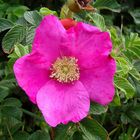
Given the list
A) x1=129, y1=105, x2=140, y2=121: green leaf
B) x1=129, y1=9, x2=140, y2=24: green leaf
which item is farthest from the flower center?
Answer: x1=129, y1=9, x2=140, y2=24: green leaf

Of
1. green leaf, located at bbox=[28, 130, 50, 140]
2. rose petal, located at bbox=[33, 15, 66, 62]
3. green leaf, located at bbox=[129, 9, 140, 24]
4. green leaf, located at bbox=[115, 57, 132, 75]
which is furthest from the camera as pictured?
green leaf, located at bbox=[129, 9, 140, 24]

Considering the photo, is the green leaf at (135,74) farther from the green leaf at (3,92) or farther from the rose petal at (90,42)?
the green leaf at (3,92)

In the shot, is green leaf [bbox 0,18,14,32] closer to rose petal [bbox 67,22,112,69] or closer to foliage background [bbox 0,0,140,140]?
foliage background [bbox 0,0,140,140]

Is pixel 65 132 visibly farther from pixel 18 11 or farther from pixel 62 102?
pixel 18 11

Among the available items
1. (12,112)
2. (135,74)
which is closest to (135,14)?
(135,74)

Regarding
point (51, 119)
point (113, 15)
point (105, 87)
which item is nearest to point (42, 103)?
point (51, 119)

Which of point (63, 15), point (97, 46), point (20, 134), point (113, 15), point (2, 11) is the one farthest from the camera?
point (113, 15)

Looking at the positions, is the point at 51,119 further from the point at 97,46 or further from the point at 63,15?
the point at 63,15
